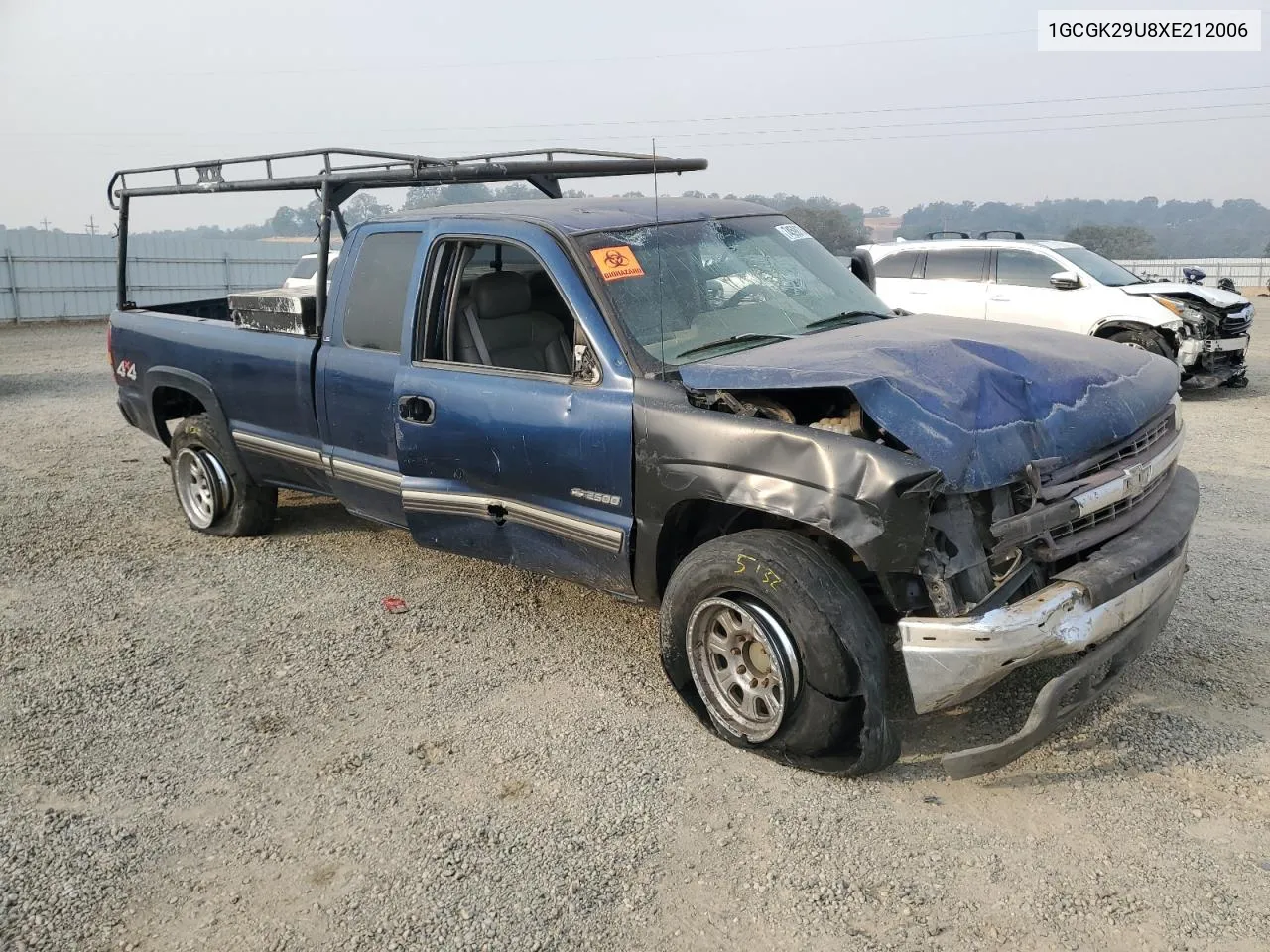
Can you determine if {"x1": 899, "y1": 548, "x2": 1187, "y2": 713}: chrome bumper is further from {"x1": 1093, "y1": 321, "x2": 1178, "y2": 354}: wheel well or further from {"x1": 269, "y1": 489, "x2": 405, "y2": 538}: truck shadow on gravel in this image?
{"x1": 1093, "y1": 321, "x2": 1178, "y2": 354}: wheel well

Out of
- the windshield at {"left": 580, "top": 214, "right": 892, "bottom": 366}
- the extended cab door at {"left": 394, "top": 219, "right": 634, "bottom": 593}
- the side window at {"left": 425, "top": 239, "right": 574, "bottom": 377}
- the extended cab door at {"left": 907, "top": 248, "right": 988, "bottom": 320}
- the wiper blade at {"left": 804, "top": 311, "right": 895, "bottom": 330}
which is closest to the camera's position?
the extended cab door at {"left": 394, "top": 219, "right": 634, "bottom": 593}

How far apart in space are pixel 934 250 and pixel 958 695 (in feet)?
34.6

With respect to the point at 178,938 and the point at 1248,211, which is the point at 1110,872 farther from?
the point at 1248,211

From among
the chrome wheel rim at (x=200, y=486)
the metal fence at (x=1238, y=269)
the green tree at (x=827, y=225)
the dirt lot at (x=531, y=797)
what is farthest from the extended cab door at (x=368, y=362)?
the metal fence at (x=1238, y=269)

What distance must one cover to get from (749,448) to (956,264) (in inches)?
400

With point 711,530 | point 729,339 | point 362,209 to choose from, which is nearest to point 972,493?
point 711,530

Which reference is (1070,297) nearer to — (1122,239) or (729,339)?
(729,339)

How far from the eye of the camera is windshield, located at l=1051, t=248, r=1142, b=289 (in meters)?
11.8

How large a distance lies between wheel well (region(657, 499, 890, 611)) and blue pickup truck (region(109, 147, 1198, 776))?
12 mm

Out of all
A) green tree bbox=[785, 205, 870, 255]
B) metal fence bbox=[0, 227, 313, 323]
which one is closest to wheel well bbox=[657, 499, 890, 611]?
green tree bbox=[785, 205, 870, 255]

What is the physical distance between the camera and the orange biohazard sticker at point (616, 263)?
4152 millimetres

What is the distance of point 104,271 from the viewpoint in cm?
2686

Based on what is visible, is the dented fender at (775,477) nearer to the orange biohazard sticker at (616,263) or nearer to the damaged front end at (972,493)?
the damaged front end at (972,493)

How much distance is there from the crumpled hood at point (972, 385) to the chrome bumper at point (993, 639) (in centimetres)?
40
